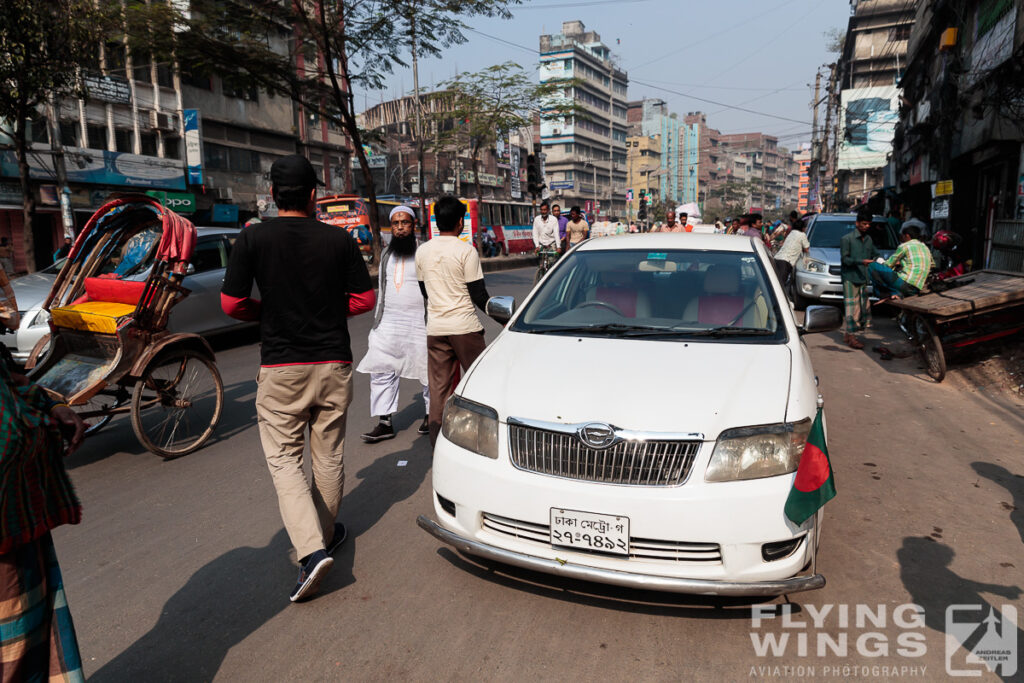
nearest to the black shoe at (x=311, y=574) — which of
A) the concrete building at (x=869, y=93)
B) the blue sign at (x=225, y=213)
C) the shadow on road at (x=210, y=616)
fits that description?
the shadow on road at (x=210, y=616)

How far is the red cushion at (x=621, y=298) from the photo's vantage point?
4.01 meters

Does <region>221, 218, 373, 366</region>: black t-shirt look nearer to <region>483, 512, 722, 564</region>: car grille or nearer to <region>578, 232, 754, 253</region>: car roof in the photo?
<region>483, 512, 722, 564</region>: car grille

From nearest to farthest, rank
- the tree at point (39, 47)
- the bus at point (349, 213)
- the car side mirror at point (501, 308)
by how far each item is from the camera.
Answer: the car side mirror at point (501, 308)
the tree at point (39, 47)
the bus at point (349, 213)

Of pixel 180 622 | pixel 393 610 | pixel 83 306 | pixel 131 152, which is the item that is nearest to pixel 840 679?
pixel 393 610

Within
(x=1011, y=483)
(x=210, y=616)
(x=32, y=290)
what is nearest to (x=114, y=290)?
(x=210, y=616)

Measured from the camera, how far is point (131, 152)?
2564 cm

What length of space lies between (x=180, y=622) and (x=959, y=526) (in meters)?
4.06

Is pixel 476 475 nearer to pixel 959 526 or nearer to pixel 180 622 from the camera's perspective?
pixel 180 622

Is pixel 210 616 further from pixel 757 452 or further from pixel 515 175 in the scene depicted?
pixel 515 175

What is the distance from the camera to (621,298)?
13.4 feet

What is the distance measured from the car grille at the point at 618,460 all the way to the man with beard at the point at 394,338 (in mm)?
2745

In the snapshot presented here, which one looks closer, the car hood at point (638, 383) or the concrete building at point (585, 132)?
the car hood at point (638, 383)

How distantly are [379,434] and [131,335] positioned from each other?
1.99 metres

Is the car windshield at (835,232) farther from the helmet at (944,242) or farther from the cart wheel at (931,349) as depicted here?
the cart wheel at (931,349)
